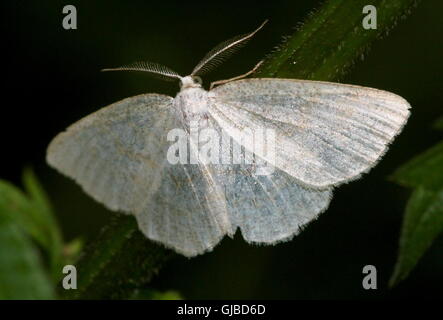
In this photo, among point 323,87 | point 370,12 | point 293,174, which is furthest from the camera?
point 293,174

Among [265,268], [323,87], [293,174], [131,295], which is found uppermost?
[323,87]

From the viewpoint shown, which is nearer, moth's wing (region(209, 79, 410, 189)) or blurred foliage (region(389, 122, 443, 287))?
blurred foliage (region(389, 122, 443, 287))

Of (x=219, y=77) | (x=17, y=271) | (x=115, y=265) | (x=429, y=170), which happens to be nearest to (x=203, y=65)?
(x=115, y=265)

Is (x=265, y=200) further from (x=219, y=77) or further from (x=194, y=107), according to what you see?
(x=219, y=77)

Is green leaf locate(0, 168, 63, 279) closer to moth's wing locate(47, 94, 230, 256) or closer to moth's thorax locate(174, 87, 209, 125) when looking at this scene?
moth's wing locate(47, 94, 230, 256)

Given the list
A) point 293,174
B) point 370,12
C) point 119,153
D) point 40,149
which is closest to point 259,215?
point 293,174

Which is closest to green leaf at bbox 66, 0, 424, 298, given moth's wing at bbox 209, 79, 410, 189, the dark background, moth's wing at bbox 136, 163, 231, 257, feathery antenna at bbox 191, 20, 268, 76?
moth's wing at bbox 209, 79, 410, 189

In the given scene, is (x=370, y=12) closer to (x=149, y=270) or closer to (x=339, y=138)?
(x=339, y=138)
